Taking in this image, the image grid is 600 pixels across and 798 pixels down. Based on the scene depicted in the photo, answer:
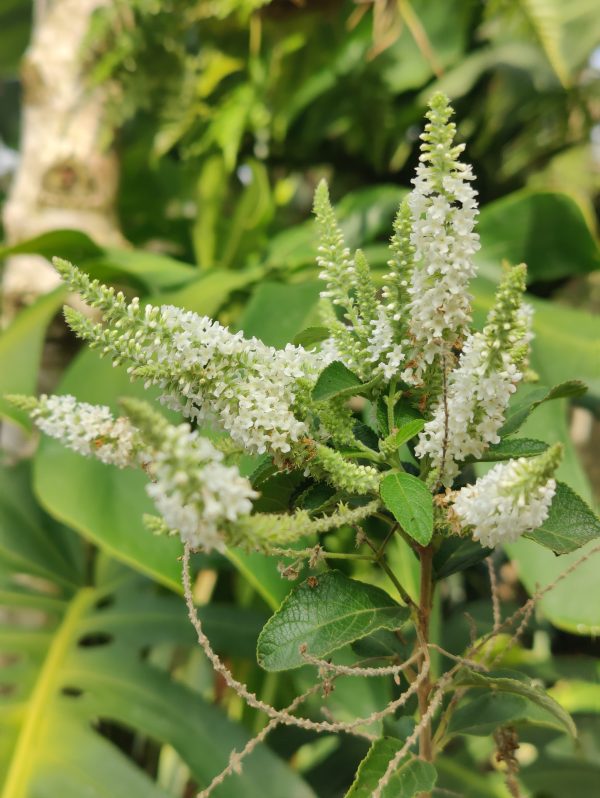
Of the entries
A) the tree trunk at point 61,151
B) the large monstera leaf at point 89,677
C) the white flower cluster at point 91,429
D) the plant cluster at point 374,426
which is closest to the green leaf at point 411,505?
the plant cluster at point 374,426

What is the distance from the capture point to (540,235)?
77 centimetres

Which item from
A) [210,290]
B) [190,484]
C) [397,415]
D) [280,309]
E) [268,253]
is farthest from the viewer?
[268,253]

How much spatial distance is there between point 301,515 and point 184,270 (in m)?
0.61

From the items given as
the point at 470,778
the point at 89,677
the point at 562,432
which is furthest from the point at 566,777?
the point at 89,677

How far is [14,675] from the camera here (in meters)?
0.74

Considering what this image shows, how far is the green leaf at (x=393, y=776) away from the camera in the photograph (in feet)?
1.00

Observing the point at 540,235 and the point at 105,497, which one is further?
the point at 540,235

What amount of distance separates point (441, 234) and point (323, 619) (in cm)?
17

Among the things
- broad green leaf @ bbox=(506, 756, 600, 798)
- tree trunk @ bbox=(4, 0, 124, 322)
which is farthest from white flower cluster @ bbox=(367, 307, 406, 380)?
tree trunk @ bbox=(4, 0, 124, 322)

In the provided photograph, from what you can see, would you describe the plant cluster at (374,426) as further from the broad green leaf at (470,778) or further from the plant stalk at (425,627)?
the broad green leaf at (470,778)

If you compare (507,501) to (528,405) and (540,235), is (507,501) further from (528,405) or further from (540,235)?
(540,235)

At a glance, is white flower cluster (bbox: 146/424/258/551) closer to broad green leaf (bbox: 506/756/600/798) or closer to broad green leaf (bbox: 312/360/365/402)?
broad green leaf (bbox: 312/360/365/402)

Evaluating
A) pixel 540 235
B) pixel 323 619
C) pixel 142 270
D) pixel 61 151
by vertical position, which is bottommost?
pixel 323 619

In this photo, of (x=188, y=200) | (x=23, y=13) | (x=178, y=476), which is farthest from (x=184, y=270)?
(x=23, y=13)
